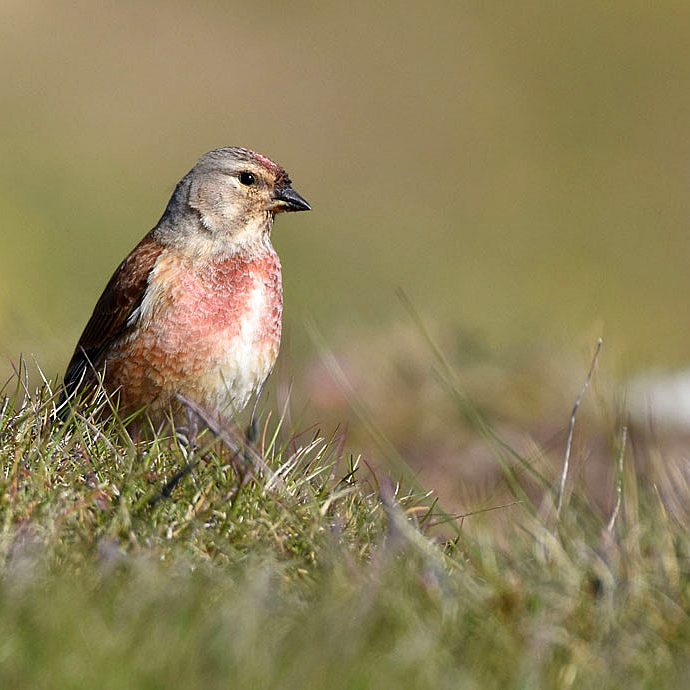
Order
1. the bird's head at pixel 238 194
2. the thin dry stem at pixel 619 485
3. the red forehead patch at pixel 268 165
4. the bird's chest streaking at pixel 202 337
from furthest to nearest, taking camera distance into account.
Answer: the red forehead patch at pixel 268 165 < the bird's head at pixel 238 194 < the bird's chest streaking at pixel 202 337 < the thin dry stem at pixel 619 485

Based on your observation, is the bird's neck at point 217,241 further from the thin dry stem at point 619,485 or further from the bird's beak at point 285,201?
the thin dry stem at point 619,485

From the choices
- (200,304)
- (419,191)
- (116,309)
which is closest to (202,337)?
(200,304)

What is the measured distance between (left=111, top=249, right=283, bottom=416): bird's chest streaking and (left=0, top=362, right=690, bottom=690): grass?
3.88 feet

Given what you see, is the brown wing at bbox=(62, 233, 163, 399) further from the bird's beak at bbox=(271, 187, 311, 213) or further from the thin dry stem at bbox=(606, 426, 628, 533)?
the thin dry stem at bbox=(606, 426, 628, 533)

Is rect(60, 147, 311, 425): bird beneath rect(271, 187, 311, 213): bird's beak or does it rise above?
beneath

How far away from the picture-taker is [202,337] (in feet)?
16.3

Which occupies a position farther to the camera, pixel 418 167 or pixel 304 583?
pixel 418 167

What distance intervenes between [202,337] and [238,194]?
2.17 ft

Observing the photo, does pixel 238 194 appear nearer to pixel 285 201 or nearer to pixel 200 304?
pixel 285 201

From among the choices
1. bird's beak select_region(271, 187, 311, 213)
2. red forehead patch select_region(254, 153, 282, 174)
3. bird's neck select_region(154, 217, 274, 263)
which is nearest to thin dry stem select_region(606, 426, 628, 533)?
bird's neck select_region(154, 217, 274, 263)

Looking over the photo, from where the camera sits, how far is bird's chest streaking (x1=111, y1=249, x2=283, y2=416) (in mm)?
4926

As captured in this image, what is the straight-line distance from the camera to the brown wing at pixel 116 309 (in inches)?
203

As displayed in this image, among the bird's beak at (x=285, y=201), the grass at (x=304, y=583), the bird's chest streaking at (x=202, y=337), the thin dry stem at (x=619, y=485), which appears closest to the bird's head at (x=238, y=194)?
the bird's beak at (x=285, y=201)

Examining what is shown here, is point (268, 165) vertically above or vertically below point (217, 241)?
above
